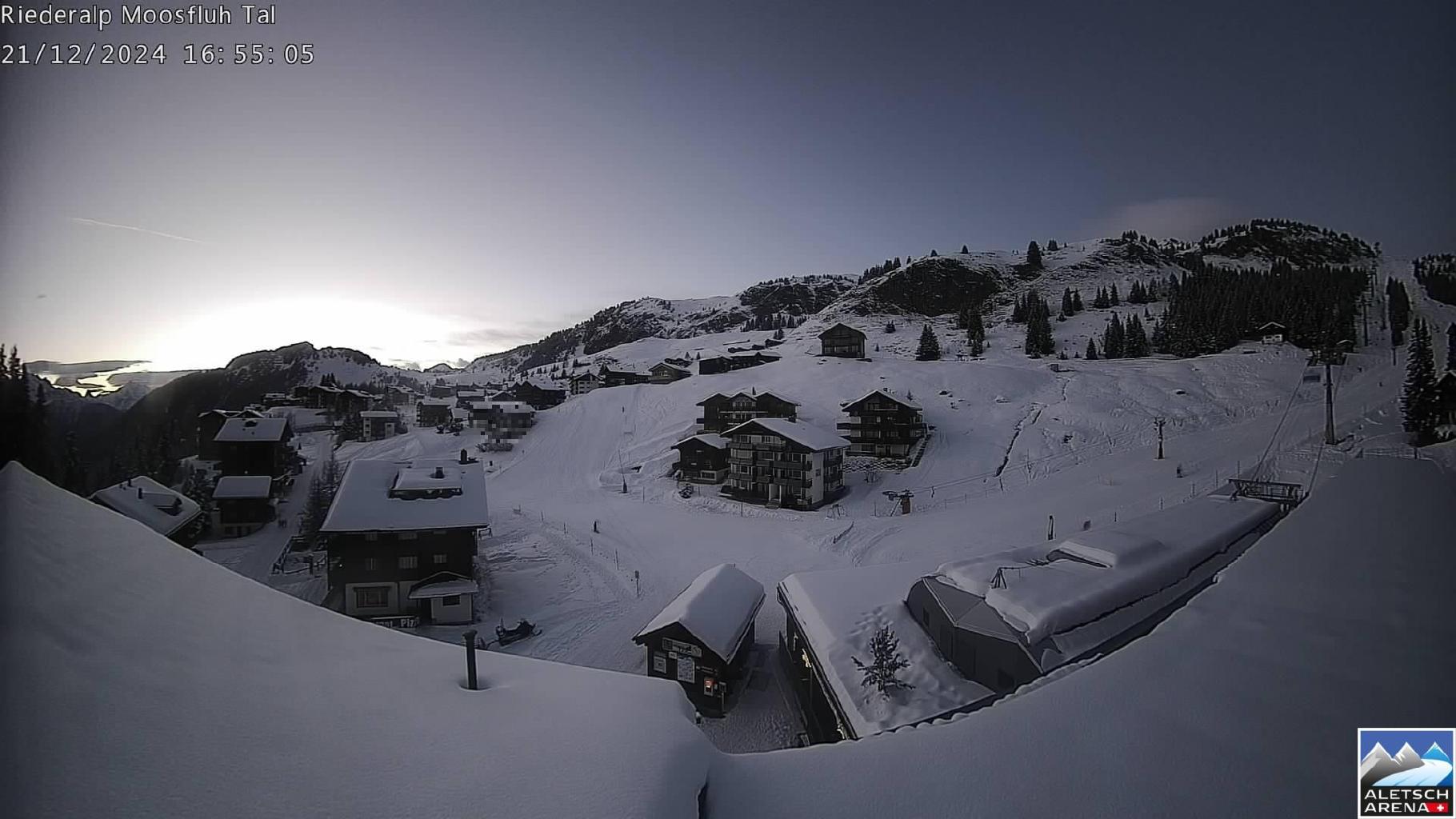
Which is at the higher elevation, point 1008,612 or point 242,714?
point 242,714

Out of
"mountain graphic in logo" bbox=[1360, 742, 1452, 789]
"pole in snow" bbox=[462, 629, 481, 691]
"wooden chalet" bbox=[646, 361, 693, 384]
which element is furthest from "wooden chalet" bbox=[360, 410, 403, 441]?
"wooden chalet" bbox=[646, 361, 693, 384]

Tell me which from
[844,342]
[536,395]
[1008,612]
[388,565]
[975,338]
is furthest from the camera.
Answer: [844,342]

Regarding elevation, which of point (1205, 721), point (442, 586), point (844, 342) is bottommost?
point (442, 586)

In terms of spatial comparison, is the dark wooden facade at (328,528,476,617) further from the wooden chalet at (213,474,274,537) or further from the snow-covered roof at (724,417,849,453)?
the snow-covered roof at (724,417,849,453)

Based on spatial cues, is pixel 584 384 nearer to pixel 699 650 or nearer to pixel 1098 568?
pixel 699 650

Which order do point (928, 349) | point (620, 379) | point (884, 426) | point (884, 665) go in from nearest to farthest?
1. point (884, 665)
2. point (884, 426)
3. point (928, 349)
4. point (620, 379)

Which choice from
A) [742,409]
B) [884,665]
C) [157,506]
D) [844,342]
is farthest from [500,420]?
[844,342]

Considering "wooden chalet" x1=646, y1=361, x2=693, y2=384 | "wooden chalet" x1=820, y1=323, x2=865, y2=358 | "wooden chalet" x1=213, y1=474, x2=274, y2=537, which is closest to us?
"wooden chalet" x1=213, y1=474, x2=274, y2=537
